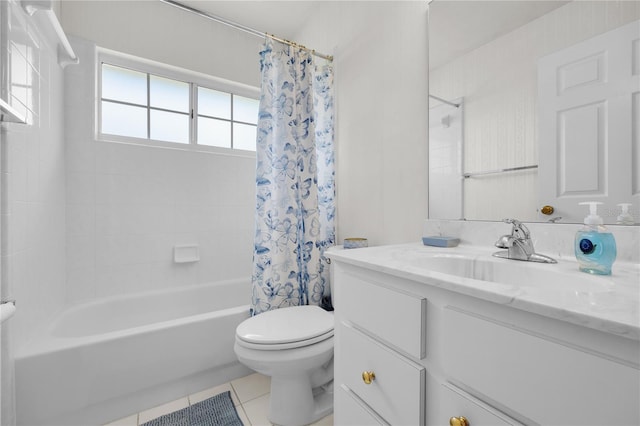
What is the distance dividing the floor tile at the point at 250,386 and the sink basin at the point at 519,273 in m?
1.27

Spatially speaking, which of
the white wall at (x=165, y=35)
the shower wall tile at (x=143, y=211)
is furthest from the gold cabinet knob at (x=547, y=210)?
the white wall at (x=165, y=35)

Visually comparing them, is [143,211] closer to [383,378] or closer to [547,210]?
[383,378]

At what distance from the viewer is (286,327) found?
131 cm

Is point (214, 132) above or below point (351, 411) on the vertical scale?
above

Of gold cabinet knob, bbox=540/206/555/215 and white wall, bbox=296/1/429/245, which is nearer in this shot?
gold cabinet knob, bbox=540/206/555/215

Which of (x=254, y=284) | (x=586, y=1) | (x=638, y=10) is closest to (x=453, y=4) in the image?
(x=586, y=1)

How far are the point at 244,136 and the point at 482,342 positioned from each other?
8.10 ft

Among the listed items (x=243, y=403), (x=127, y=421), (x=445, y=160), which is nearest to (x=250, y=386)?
(x=243, y=403)

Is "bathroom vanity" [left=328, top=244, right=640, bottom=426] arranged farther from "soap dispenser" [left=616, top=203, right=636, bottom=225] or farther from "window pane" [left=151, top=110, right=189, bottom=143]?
"window pane" [left=151, top=110, right=189, bottom=143]

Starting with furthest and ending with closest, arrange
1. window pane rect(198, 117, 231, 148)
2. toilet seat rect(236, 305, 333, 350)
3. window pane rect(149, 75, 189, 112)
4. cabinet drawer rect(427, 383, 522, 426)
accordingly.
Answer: window pane rect(198, 117, 231, 148), window pane rect(149, 75, 189, 112), toilet seat rect(236, 305, 333, 350), cabinet drawer rect(427, 383, 522, 426)

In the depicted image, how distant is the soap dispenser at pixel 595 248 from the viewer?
2.10 ft

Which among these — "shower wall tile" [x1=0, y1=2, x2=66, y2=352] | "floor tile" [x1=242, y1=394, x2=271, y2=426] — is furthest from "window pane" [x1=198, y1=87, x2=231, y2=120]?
"floor tile" [x1=242, y1=394, x2=271, y2=426]

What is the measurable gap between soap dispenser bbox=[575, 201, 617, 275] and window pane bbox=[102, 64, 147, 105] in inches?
105

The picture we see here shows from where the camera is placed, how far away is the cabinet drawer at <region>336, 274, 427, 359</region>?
0.65m
